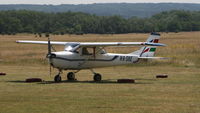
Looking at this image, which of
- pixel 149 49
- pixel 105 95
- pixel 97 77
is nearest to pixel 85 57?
pixel 97 77

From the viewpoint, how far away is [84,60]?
85.0ft

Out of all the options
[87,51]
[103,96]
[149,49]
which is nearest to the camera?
[103,96]

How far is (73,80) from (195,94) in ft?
25.9

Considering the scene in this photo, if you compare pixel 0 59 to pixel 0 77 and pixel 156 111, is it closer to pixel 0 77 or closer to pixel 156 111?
pixel 0 77

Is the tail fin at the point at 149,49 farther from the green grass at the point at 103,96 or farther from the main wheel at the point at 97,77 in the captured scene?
the main wheel at the point at 97,77

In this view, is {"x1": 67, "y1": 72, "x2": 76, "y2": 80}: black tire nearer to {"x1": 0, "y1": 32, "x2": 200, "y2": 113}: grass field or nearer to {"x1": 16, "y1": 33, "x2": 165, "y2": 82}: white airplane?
{"x1": 16, "y1": 33, "x2": 165, "y2": 82}: white airplane

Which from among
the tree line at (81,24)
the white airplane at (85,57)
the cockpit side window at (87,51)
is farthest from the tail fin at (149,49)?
the tree line at (81,24)

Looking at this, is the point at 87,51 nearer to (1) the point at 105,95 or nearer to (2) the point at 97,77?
(2) the point at 97,77

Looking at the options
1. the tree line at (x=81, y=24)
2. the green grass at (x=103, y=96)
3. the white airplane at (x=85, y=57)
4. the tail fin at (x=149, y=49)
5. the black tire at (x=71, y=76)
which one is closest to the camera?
the green grass at (x=103, y=96)

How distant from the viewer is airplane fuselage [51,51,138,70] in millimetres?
24703

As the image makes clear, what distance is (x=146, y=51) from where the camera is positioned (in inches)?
1106

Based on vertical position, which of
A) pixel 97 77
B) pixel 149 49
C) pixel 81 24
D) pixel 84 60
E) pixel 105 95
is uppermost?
pixel 149 49

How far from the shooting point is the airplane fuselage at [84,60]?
81.0 feet

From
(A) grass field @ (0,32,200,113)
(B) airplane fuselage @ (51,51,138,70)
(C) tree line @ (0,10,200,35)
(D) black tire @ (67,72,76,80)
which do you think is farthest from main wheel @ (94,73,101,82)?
(C) tree line @ (0,10,200,35)
